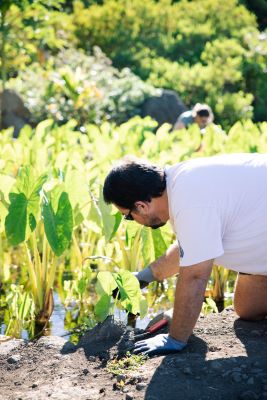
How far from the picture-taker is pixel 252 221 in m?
3.13

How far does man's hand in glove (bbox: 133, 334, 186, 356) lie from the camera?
10.4ft

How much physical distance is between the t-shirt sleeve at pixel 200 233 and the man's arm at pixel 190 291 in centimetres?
4

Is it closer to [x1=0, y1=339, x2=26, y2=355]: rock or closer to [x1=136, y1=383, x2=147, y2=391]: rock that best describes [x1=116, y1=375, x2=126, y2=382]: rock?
[x1=136, y1=383, x2=147, y2=391]: rock

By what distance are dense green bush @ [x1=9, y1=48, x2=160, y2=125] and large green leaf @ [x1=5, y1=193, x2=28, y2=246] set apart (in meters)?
6.95

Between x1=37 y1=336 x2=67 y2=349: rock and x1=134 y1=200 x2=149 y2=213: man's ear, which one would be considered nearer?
x1=134 y1=200 x2=149 y2=213: man's ear

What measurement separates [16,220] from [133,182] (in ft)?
3.21

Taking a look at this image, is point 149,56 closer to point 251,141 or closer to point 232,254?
point 251,141

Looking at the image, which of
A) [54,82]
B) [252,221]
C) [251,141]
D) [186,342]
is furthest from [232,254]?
[54,82]

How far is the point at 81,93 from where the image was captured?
35.5 feet

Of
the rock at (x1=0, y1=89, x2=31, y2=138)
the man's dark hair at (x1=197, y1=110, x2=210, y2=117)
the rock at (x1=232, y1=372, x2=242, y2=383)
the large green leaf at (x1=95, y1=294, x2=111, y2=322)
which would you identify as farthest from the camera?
the rock at (x1=0, y1=89, x2=31, y2=138)

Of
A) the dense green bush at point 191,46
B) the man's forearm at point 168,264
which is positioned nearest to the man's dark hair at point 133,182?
the man's forearm at point 168,264

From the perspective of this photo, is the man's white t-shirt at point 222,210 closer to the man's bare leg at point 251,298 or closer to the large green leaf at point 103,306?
the man's bare leg at point 251,298

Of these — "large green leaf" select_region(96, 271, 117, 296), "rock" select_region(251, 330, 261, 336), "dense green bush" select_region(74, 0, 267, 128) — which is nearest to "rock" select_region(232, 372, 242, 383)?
"rock" select_region(251, 330, 261, 336)

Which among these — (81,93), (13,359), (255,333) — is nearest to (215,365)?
(255,333)
